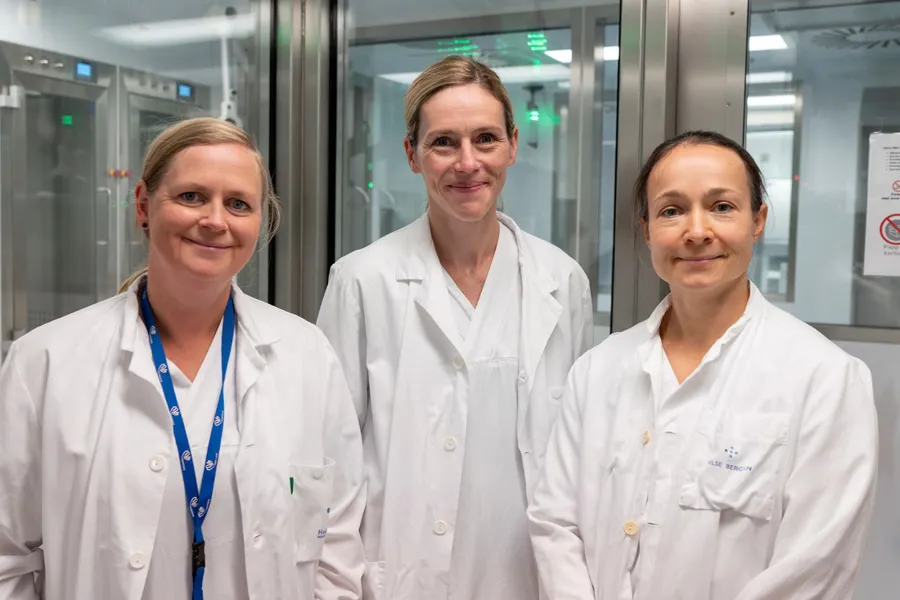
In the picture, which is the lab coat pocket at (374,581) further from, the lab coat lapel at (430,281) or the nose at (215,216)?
the nose at (215,216)

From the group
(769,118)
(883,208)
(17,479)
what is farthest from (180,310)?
(883,208)

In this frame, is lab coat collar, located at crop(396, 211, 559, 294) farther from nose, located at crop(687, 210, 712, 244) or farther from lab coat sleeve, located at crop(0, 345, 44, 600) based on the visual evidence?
lab coat sleeve, located at crop(0, 345, 44, 600)

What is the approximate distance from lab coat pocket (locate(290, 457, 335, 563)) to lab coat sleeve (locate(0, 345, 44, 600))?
0.42 m

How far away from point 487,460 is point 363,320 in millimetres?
399

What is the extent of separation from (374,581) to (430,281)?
0.64m

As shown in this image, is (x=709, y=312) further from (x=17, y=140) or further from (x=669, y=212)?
(x=17, y=140)

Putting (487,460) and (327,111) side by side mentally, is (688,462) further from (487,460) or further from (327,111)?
(327,111)

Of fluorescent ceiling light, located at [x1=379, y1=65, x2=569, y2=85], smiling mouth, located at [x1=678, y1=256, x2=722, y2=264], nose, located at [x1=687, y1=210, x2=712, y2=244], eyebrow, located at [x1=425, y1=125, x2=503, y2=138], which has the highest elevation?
fluorescent ceiling light, located at [x1=379, y1=65, x2=569, y2=85]

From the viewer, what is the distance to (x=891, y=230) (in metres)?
2.05

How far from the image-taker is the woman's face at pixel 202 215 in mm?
1470

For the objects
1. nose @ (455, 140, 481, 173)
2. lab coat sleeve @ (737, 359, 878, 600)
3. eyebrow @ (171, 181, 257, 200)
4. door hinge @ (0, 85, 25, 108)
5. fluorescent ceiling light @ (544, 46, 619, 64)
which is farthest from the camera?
fluorescent ceiling light @ (544, 46, 619, 64)

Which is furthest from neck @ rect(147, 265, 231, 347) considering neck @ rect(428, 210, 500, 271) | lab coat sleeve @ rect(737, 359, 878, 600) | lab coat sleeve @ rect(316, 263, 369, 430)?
lab coat sleeve @ rect(737, 359, 878, 600)

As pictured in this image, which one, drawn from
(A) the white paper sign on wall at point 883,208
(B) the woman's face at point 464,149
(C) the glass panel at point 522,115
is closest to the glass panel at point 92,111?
(C) the glass panel at point 522,115

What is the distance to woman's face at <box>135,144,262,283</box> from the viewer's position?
1470mm
